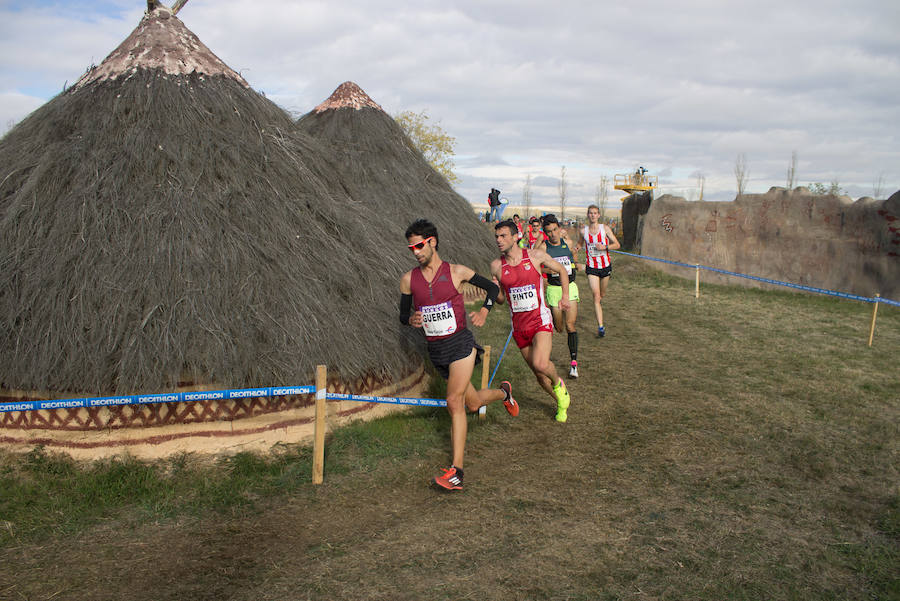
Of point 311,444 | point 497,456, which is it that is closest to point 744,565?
point 497,456

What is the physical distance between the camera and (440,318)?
447cm

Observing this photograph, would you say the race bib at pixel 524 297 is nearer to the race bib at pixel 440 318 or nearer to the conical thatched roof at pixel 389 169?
the race bib at pixel 440 318

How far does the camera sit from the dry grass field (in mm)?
3277

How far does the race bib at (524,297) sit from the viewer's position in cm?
555

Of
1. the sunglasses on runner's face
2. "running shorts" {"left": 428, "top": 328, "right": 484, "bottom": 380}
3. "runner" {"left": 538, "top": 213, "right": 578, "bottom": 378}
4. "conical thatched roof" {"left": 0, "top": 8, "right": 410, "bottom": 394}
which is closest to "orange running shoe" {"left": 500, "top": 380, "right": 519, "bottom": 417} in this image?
"conical thatched roof" {"left": 0, "top": 8, "right": 410, "bottom": 394}

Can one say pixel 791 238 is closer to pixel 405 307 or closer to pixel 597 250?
pixel 597 250

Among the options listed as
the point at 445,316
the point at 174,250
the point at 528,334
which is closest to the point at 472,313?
the point at 445,316

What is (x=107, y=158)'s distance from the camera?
539 centimetres

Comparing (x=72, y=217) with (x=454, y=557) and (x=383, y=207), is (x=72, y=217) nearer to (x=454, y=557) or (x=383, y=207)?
(x=454, y=557)

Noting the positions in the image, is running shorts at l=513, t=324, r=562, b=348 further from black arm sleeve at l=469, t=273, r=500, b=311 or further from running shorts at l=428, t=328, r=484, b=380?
running shorts at l=428, t=328, r=484, b=380

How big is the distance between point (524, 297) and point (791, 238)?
11.7 meters

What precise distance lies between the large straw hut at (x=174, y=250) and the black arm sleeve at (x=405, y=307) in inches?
29.7

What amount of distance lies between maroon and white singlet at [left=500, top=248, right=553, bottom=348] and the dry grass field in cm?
98

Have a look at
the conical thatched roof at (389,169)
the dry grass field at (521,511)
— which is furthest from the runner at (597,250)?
the conical thatched roof at (389,169)
